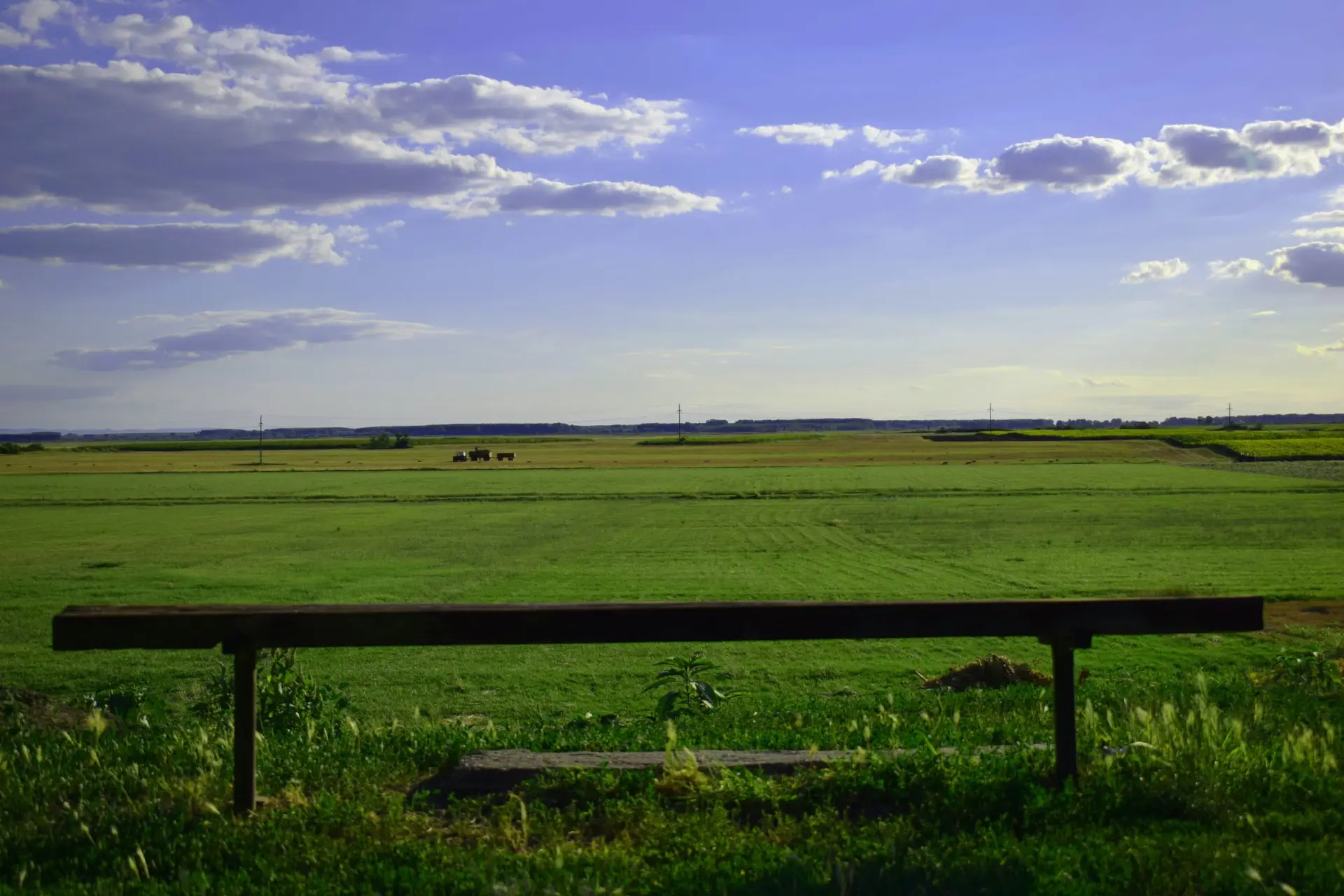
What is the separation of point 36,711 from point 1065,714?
6229 mm

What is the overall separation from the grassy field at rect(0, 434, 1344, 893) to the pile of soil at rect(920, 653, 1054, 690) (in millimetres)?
605

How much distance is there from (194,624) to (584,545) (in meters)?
23.3

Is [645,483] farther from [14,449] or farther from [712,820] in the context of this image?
[14,449]

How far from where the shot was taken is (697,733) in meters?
6.38

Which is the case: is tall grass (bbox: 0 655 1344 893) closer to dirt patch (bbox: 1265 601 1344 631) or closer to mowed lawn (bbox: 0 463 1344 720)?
mowed lawn (bbox: 0 463 1344 720)

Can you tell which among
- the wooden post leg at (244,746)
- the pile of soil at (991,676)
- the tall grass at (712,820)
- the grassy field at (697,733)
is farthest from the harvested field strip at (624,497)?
the wooden post leg at (244,746)

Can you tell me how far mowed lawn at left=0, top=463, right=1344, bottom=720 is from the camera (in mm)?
12195

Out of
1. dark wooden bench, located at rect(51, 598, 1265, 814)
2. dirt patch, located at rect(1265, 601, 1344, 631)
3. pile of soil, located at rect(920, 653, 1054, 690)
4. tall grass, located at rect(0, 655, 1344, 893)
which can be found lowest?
dirt patch, located at rect(1265, 601, 1344, 631)

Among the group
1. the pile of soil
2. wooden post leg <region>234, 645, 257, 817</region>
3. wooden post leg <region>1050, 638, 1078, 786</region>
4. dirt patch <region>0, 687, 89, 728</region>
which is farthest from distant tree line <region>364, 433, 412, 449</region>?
wooden post leg <region>1050, 638, 1078, 786</region>

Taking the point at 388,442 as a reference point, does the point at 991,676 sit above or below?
below

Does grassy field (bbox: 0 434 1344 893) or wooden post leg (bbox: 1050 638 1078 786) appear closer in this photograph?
grassy field (bbox: 0 434 1344 893)

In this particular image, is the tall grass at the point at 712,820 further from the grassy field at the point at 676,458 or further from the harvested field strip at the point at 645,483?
the grassy field at the point at 676,458

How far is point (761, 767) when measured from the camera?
16.6 ft

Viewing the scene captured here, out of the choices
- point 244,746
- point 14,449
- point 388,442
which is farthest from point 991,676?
point 388,442
